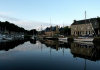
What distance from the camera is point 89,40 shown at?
188ft

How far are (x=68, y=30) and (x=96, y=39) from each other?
246 feet


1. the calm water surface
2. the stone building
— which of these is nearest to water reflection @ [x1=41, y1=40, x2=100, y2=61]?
the calm water surface

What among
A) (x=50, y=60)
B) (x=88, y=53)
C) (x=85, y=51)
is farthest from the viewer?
(x=85, y=51)

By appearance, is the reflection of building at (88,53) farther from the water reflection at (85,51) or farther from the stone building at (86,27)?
the stone building at (86,27)

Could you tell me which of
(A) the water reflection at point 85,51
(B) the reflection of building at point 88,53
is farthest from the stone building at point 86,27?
(B) the reflection of building at point 88,53

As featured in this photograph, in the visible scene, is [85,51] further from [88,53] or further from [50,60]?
[50,60]

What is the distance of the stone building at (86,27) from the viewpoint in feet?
286

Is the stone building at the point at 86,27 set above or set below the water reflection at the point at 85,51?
above

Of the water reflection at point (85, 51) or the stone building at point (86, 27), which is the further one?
the stone building at point (86, 27)

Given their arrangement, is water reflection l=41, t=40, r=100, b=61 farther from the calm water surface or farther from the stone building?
the stone building

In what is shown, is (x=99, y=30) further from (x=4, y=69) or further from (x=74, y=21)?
(x=4, y=69)

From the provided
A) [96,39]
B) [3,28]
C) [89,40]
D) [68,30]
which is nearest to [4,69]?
[96,39]

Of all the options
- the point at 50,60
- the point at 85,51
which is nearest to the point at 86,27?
the point at 85,51

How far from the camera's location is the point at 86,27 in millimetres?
93125
